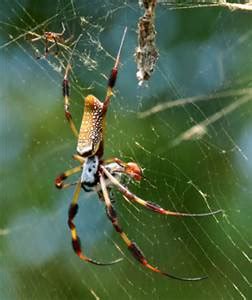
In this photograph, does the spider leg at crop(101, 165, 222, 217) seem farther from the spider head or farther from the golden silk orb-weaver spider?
the spider head

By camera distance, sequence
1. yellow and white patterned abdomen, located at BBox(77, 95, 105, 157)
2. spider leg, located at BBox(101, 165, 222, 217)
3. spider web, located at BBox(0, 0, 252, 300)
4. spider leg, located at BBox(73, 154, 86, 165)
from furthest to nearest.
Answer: spider web, located at BBox(0, 0, 252, 300) < spider leg, located at BBox(73, 154, 86, 165) < spider leg, located at BBox(101, 165, 222, 217) < yellow and white patterned abdomen, located at BBox(77, 95, 105, 157)

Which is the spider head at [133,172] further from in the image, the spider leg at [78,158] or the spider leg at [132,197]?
the spider leg at [78,158]

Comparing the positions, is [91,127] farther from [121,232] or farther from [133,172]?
[121,232]

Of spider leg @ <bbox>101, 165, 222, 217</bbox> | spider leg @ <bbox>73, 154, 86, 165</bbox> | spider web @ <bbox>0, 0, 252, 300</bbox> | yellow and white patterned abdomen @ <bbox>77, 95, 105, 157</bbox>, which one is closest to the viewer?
yellow and white patterned abdomen @ <bbox>77, 95, 105, 157</bbox>

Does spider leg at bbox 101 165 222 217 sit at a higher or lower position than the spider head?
lower

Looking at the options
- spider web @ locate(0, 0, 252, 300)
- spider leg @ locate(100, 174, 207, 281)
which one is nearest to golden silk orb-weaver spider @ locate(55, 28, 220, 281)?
spider leg @ locate(100, 174, 207, 281)

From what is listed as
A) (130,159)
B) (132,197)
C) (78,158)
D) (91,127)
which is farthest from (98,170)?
(130,159)

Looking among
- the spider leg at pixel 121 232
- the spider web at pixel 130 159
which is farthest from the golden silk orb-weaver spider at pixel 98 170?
the spider web at pixel 130 159
